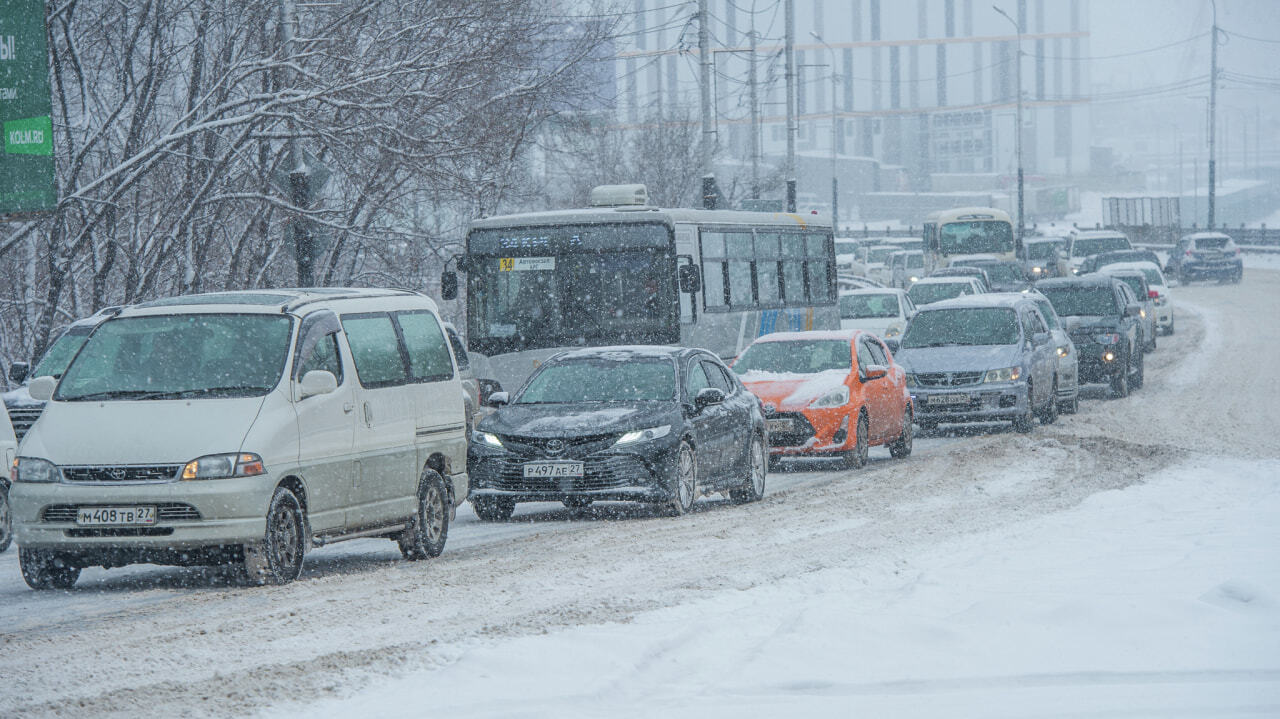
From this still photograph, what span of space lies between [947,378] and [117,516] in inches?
570

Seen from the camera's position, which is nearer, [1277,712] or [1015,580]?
[1277,712]

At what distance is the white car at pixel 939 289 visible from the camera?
37.6 meters

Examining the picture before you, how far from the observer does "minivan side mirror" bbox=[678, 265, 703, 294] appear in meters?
21.8

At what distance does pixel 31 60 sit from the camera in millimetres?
17609

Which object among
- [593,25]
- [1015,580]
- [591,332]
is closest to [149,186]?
[593,25]

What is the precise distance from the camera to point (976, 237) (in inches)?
A: 2109

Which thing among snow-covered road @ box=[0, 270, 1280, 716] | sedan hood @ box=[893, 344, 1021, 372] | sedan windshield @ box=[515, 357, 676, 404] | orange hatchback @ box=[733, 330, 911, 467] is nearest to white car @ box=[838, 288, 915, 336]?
sedan hood @ box=[893, 344, 1021, 372]

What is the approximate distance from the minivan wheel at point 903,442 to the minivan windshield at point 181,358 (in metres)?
10.9

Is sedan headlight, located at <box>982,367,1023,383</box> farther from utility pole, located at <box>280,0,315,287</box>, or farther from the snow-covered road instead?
utility pole, located at <box>280,0,315,287</box>

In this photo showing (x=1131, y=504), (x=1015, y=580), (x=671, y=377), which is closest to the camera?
(x=1015, y=580)

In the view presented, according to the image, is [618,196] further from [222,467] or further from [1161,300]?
[1161,300]

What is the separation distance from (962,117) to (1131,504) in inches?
5003

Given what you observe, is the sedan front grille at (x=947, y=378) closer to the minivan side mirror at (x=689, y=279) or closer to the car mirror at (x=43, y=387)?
the minivan side mirror at (x=689, y=279)

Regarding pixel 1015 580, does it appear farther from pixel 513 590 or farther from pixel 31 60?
pixel 31 60
